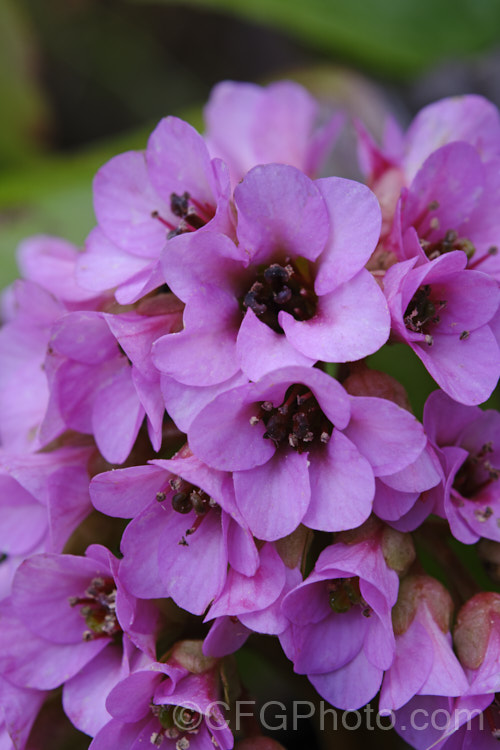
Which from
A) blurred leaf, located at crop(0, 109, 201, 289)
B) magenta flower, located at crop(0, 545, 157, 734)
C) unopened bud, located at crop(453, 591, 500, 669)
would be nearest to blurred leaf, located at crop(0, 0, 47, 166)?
blurred leaf, located at crop(0, 109, 201, 289)

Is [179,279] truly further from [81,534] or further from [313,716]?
[313,716]

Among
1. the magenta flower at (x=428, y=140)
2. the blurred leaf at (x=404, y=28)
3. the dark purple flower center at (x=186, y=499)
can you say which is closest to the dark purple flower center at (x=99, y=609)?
the dark purple flower center at (x=186, y=499)

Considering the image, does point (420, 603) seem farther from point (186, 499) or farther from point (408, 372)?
point (408, 372)

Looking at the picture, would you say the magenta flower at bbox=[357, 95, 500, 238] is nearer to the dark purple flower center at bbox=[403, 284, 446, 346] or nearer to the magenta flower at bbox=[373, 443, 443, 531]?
the dark purple flower center at bbox=[403, 284, 446, 346]

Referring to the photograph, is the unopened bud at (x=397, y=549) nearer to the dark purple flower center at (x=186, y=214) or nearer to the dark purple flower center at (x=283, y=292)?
the dark purple flower center at (x=283, y=292)

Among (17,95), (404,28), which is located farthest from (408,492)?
(17,95)

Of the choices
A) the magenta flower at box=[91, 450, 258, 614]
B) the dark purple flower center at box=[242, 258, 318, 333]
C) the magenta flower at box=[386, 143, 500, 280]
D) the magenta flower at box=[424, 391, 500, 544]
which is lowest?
the magenta flower at box=[91, 450, 258, 614]

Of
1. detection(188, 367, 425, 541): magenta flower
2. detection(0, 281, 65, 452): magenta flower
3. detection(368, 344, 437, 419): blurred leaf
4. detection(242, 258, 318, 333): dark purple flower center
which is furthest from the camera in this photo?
detection(368, 344, 437, 419): blurred leaf
